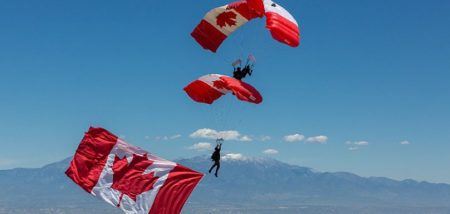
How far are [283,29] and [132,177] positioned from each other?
8.96 meters

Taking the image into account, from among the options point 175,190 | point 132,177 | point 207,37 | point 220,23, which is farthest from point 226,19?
point 175,190

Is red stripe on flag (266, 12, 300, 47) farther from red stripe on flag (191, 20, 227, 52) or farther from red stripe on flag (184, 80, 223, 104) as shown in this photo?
red stripe on flag (184, 80, 223, 104)

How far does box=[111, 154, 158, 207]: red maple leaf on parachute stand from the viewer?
24.0 m

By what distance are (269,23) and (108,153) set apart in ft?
28.9

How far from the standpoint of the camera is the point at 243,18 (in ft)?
95.2

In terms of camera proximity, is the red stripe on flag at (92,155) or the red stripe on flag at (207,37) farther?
the red stripe on flag at (207,37)

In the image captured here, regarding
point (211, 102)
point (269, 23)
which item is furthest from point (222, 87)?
point (269, 23)

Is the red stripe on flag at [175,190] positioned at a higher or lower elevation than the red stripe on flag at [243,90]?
lower

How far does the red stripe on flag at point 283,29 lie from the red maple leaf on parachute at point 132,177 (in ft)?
24.8

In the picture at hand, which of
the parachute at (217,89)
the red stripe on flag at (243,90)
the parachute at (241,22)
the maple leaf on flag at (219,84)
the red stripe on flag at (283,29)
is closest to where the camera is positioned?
the red stripe on flag at (283,29)

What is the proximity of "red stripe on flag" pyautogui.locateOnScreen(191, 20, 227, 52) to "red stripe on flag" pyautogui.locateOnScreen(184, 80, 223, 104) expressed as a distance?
1.99 m

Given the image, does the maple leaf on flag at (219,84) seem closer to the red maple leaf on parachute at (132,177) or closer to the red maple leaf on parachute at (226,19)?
the red maple leaf on parachute at (226,19)

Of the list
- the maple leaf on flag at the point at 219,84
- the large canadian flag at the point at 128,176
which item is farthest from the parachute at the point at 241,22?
the large canadian flag at the point at 128,176

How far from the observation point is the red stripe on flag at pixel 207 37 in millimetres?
30562
